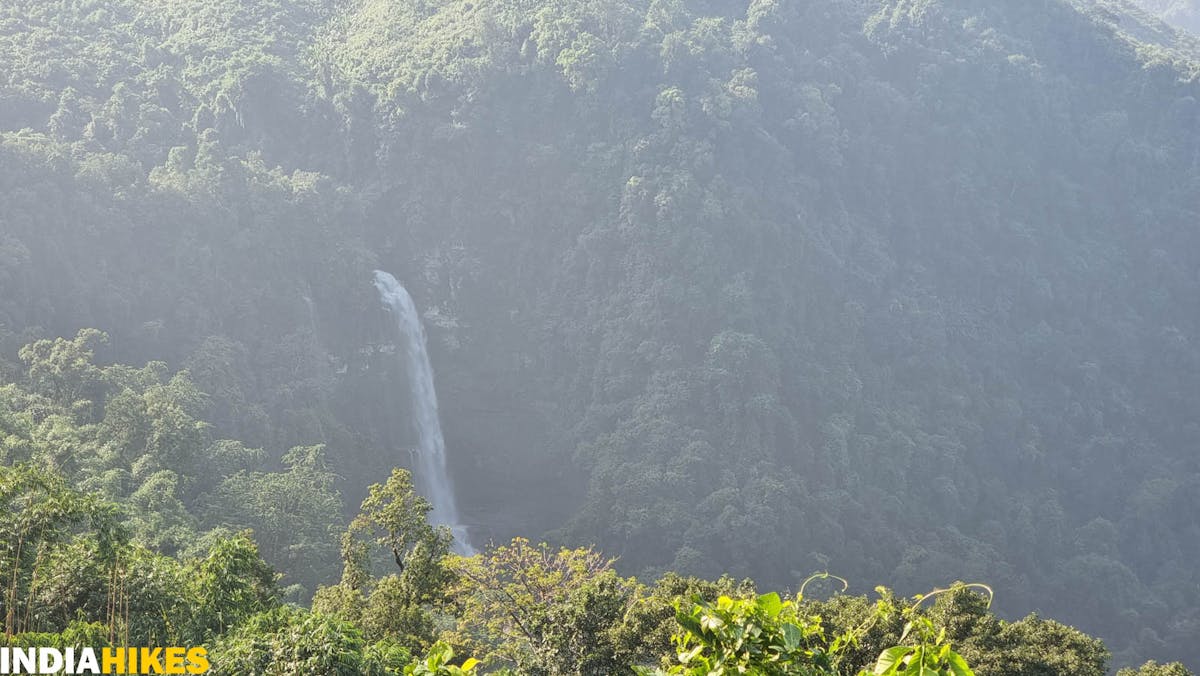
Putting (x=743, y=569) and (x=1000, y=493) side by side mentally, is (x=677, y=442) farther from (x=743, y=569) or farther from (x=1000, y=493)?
(x=1000, y=493)

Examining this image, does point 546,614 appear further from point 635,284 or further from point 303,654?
point 635,284

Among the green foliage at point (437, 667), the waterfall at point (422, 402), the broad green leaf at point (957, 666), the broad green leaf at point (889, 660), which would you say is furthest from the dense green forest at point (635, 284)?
the broad green leaf at point (957, 666)

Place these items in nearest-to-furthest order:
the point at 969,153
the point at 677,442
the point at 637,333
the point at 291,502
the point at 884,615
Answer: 1. the point at 884,615
2. the point at 291,502
3. the point at 677,442
4. the point at 637,333
5. the point at 969,153

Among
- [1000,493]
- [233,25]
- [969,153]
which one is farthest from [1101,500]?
[233,25]

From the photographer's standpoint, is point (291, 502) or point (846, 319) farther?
point (846, 319)

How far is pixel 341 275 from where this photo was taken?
4653 cm

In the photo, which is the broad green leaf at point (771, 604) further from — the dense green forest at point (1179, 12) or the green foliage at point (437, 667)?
the dense green forest at point (1179, 12)

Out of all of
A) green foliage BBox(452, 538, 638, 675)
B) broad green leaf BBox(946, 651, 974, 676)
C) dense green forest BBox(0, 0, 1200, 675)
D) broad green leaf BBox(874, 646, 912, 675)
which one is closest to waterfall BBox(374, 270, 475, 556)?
dense green forest BBox(0, 0, 1200, 675)

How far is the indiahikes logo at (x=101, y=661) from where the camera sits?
32.0ft

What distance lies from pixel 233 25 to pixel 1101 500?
182ft

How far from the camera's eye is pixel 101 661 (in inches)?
431

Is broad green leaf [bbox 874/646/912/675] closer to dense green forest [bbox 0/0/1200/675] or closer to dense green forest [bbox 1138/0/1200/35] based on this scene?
dense green forest [bbox 0/0/1200/675]

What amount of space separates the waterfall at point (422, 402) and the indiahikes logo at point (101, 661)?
3272 centimetres

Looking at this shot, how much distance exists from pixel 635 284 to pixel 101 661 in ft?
134
